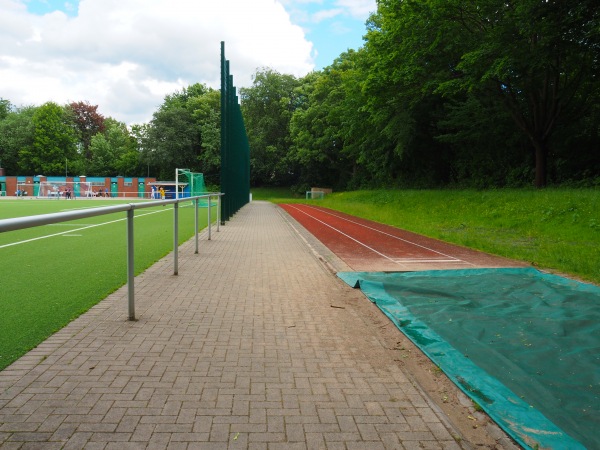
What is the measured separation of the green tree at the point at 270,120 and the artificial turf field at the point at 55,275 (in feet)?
178

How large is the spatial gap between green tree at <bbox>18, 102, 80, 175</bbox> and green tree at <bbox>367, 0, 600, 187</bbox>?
6966 cm

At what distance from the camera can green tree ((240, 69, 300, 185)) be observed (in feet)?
220

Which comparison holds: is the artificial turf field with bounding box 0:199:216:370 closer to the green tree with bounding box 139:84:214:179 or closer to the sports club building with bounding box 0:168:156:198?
the sports club building with bounding box 0:168:156:198

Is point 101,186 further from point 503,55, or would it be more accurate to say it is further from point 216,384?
point 216,384

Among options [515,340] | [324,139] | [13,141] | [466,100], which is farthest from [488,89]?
[13,141]

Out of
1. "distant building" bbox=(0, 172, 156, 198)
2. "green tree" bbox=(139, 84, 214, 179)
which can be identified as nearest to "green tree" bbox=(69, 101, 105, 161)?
"green tree" bbox=(139, 84, 214, 179)

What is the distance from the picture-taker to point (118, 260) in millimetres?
8883

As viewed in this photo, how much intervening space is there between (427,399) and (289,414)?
928mm

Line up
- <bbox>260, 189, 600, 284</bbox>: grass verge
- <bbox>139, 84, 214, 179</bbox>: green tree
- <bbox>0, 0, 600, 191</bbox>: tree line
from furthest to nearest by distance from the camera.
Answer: <bbox>139, 84, 214, 179</bbox>: green tree → <bbox>0, 0, 600, 191</bbox>: tree line → <bbox>260, 189, 600, 284</bbox>: grass verge

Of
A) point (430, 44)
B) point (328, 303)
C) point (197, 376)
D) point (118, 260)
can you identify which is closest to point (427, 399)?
point (197, 376)

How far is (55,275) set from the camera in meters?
7.25

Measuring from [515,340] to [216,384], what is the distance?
8.71ft

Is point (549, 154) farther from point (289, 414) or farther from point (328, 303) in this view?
point (289, 414)

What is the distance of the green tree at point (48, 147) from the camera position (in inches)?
3110
